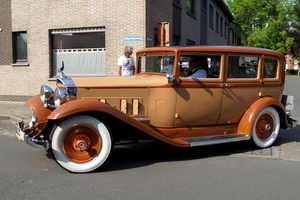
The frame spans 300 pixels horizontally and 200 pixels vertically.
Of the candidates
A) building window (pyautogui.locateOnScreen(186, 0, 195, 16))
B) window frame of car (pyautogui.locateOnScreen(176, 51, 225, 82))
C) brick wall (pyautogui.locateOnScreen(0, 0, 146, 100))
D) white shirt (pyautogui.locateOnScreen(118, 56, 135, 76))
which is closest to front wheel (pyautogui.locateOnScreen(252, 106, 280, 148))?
window frame of car (pyautogui.locateOnScreen(176, 51, 225, 82))

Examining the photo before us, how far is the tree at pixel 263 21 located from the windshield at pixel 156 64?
41020 millimetres

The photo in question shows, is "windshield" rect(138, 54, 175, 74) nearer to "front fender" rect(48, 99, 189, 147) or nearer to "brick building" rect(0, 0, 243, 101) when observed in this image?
"front fender" rect(48, 99, 189, 147)

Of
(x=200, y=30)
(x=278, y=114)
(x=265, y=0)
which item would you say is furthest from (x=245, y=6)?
(x=278, y=114)

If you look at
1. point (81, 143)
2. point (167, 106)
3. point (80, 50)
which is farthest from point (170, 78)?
point (80, 50)

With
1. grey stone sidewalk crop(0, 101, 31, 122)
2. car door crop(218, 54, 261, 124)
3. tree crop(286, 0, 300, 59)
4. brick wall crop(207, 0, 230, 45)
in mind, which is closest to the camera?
car door crop(218, 54, 261, 124)

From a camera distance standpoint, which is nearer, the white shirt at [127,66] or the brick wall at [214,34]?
the white shirt at [127,66]

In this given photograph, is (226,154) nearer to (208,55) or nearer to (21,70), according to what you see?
(208,55)

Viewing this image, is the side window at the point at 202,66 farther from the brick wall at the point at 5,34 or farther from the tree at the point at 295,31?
the tree at the point at 295,31

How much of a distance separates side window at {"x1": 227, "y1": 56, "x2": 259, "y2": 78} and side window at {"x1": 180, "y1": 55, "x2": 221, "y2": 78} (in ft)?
0.74

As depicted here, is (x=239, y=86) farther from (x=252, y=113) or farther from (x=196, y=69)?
(x=196, y=69)

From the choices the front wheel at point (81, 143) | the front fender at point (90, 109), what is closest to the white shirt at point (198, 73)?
the front fender at point (90, 109)

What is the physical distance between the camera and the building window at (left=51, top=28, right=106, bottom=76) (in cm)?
1169

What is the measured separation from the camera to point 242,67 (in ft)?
18.0

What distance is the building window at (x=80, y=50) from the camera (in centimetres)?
1169
